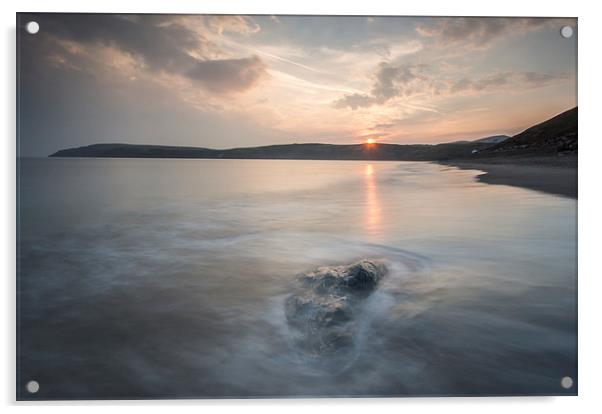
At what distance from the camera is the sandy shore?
3.21m

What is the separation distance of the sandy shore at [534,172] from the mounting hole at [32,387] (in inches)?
135

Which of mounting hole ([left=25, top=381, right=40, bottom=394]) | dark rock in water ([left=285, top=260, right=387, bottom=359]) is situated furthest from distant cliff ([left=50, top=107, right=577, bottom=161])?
mounting hole ([left=25, top=381, right=40, bottom=394])

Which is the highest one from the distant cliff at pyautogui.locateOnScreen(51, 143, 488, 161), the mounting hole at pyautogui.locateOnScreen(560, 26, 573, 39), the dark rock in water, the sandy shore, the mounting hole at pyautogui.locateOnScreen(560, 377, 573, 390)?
the mounting hole at pyautogui.locateOnScreen(560, 26, 573, 39)

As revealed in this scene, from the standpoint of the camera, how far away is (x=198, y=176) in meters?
3.59

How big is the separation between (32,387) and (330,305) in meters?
2.14

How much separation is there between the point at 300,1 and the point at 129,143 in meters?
1.69

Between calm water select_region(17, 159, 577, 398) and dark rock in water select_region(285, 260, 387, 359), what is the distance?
0.08 metres

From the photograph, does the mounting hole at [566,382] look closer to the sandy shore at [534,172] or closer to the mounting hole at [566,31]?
the sandy shore at [534,172]

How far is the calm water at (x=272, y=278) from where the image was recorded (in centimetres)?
284

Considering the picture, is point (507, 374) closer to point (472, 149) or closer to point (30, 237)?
point (472, 149)

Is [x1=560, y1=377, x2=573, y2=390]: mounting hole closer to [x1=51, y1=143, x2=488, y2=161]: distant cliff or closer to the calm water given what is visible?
the calm water
